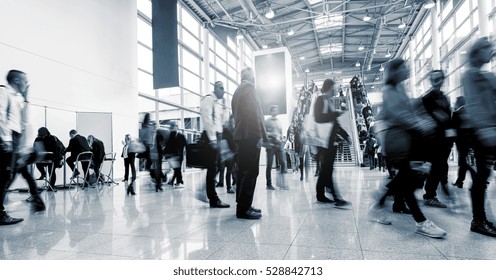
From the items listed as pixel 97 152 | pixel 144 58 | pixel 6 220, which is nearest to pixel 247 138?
pixel 6 220

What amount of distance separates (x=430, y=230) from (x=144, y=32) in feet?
40.7

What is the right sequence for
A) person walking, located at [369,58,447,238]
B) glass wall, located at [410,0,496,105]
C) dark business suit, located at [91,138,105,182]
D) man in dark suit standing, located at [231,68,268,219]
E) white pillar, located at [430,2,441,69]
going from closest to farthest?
person walking, located at [369,58,447,238], man in dark suit standing, located at [231,68,268,219], dark business suit, located at [91,138,105,182], glass wall, located at [410,0,496,105], white pillar, located at [430,2,441,69]

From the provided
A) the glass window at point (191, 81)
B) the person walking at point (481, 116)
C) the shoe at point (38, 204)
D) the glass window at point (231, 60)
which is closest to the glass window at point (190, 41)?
the glass window at point (191, 81)

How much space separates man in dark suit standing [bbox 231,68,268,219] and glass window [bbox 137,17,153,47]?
10.2 meters

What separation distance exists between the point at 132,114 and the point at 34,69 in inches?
144

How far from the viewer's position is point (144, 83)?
465 inches

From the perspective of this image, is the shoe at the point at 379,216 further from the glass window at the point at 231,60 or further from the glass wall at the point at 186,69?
the glass window at the point at 231,60

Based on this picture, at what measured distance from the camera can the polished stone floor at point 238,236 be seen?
1974 mm

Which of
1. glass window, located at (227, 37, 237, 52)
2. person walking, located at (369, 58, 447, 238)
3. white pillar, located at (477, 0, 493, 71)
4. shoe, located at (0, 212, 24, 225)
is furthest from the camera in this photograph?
glass window, located at (227, 37, 237, 52)

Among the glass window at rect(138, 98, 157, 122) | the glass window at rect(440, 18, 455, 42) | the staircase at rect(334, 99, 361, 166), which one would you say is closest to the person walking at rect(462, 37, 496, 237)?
the staircase at rect(334, 99, 361, 166)

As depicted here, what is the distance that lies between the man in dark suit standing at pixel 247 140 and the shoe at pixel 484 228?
5.90ft

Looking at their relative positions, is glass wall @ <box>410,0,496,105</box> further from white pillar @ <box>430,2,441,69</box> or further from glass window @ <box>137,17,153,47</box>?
glass window @ <box>137,17,153,47</box>

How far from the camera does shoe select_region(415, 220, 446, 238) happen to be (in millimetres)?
2213

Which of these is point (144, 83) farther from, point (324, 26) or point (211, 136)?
point (324, 26)
